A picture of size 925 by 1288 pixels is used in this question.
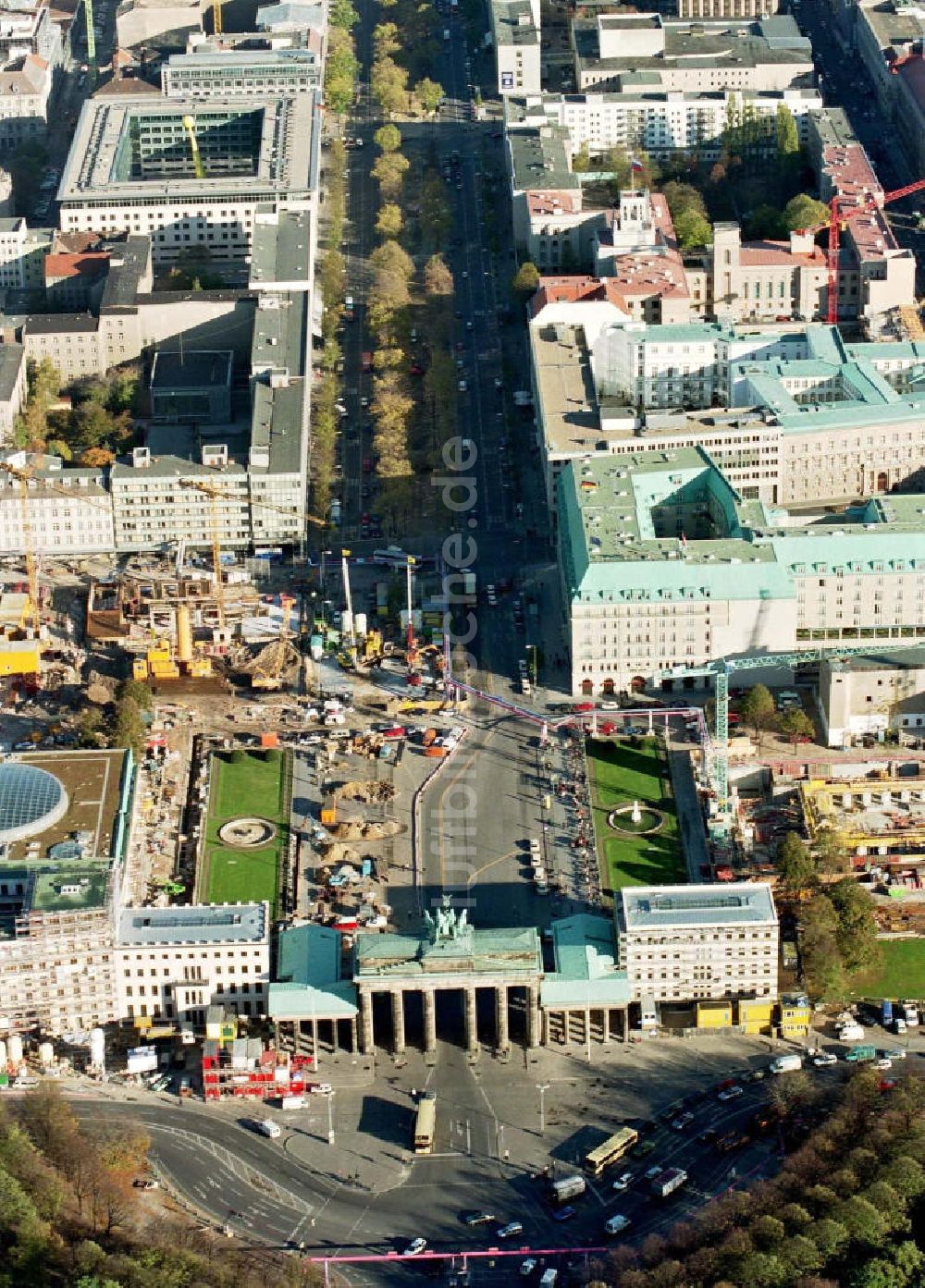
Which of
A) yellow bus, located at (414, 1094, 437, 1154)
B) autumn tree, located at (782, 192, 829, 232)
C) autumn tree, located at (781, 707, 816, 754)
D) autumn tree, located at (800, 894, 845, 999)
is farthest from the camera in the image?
autumn tree, located at (782, 192, 829, 232)

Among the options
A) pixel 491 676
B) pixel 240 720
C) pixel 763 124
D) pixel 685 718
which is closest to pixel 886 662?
pixel 685 718

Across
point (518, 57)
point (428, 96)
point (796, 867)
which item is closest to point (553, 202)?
point (518, 57)

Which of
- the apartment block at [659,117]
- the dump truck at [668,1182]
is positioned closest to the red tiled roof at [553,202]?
the apartment block at [659,117]

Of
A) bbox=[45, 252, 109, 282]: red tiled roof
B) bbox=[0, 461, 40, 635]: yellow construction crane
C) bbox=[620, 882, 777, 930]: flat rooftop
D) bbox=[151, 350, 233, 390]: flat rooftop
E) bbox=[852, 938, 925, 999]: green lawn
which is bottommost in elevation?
bbox=[852, 938, 925, 999]: green lawn

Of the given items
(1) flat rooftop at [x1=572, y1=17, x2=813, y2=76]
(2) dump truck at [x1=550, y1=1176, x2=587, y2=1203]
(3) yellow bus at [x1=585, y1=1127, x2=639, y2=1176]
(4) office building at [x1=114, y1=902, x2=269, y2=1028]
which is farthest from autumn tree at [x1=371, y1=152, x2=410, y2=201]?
(2) dump truck at [x1=550, y1=1176, x2=587, y2=1203]

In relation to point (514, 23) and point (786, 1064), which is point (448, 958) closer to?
point (786, 1064)

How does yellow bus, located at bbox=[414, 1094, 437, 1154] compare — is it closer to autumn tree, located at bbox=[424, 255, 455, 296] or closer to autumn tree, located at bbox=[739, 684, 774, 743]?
autumn tree, located at bbox=[739, 684, 774, 743]

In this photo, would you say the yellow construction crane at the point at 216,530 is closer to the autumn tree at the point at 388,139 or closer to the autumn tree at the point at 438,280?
the autumn tree at the point at 438,280
